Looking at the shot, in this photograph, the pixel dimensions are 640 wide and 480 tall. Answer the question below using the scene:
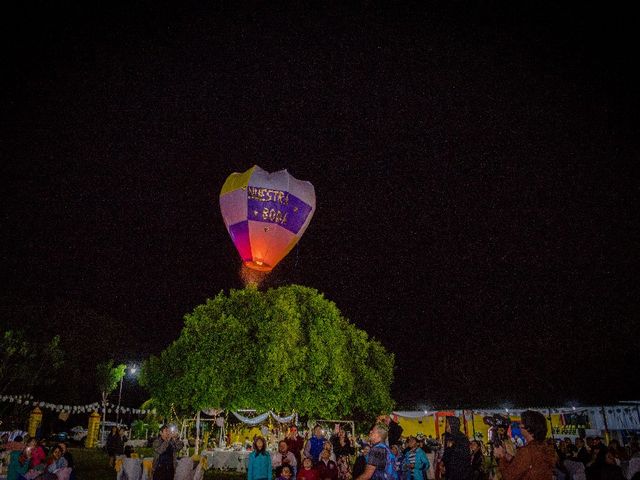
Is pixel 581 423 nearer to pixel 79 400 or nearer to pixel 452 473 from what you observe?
pixel 452 473

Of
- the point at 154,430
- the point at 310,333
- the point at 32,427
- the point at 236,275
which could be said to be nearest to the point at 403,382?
the point at 236,275

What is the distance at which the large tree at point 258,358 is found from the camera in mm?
24781

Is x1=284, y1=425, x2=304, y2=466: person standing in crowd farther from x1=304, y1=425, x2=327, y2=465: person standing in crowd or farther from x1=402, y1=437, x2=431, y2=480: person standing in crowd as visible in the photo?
x1=402, y1=437, x2=431, y2=480: person standing in crowd

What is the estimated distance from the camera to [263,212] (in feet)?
98.9

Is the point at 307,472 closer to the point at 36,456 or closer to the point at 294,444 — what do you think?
the point at 294,444

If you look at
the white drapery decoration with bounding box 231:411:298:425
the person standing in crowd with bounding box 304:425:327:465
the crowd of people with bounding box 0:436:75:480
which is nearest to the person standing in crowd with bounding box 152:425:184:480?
the crowd of people with bounding box 0:436:75:480

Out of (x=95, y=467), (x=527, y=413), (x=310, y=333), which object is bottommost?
(x=95, y=467)

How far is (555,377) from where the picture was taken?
3456 centimetres

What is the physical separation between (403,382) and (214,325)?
35456mm

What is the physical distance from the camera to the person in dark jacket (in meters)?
8.63

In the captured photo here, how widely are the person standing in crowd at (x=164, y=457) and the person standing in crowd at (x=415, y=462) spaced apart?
5.03 metres

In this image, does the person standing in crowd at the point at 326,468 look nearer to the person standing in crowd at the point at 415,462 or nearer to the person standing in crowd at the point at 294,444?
the person standing in crowd at the point at 415,462

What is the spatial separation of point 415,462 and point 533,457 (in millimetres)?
6319

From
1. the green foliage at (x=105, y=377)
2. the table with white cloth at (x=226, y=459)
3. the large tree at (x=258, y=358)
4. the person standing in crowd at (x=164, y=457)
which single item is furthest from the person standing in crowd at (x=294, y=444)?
the green foliage at (x=105, y=377)
